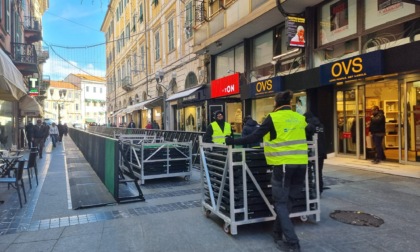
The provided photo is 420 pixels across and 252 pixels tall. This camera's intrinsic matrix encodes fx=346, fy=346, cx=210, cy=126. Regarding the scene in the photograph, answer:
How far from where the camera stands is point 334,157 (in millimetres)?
11586

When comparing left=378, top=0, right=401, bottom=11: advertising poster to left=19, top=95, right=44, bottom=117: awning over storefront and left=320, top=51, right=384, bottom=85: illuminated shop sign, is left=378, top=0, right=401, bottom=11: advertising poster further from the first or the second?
left=19, top=95, right=44, bottom=117: awning over storefront

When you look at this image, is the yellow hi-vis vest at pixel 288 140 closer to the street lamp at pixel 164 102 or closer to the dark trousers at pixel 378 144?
the dark trousers at pixel 378 144

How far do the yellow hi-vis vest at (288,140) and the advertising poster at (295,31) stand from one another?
26.2ft

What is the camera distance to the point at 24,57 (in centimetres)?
1884

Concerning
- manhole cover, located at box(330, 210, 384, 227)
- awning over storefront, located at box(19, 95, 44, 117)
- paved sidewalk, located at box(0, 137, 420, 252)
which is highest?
awning over storefront, located at box(19, 95, 44, 117)

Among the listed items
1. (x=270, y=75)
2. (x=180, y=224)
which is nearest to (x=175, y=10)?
(x=270, y=75)

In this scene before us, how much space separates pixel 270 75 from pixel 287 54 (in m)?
1.50

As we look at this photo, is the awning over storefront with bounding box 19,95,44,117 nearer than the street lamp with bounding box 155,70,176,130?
Yes

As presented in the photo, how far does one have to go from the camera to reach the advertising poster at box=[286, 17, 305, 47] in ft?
37.3

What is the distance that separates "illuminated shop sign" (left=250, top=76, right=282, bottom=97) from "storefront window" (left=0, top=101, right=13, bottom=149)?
11.1 meters

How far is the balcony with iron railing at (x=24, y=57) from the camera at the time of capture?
18.3 metres

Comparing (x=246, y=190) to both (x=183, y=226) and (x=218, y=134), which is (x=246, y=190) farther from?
(x=218, y=134)

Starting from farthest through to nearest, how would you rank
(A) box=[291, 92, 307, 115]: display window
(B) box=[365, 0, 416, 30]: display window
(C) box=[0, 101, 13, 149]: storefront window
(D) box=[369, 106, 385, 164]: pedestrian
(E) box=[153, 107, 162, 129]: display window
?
1. (E) box=[153, 107, 162, 129]: display window
2. (C) box=[0, 101, 13, 149]: storefront window
3. (A) box=[291, 92, 307, 115]: display window
4. (D) box=[369, 106, 385, 164]: pedestrian
5. (B) box=[365, 0, 416, 30]: display window

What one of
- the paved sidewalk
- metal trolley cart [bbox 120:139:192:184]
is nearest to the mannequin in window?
metal trolley cart [bbox 120:139:192:184]
